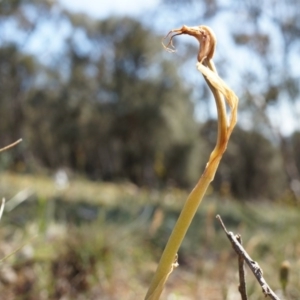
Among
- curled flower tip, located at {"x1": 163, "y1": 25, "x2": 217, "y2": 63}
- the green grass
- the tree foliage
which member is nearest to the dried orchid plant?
curled flower tip, located at {"x1": 163, "y1": 25, "x2": 217, "y2": 63}

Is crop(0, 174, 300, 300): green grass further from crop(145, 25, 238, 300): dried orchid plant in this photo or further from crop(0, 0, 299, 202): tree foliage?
crop(0, 0, 299, 202): tree foliage

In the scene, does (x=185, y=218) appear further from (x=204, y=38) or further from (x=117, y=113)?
(x=117, y=113)

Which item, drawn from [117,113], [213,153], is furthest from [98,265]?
[117,113]

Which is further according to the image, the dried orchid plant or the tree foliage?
the tree foliage

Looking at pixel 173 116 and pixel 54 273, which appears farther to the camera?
pixel 173 116

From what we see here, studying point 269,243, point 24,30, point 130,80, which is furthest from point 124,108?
point 269,243

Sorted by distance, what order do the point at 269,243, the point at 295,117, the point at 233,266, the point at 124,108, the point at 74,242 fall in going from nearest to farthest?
the point at 74,242
the point at 233,266
the point at 269,243
the point at 295,117
the point at 124,108

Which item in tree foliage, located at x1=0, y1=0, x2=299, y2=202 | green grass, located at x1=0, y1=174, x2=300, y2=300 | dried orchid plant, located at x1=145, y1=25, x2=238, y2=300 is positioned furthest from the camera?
tree foliage, located at x1=0, y1=0, x2=299, y2=202

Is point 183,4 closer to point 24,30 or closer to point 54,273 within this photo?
point 24,30
